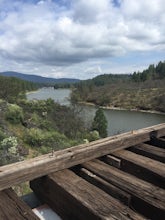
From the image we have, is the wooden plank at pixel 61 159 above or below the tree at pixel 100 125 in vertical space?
above

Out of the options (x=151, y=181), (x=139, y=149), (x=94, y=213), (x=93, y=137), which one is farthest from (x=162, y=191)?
(x=93, y=137)

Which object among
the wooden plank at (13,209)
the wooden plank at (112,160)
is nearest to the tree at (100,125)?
the wooden plank at (112,160)

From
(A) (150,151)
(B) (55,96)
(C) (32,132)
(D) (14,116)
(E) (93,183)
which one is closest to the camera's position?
(E) (93,183)

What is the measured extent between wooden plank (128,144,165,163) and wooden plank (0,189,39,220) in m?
0.92

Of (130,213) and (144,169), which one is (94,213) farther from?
(144,169)

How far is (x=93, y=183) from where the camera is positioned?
1392 mm

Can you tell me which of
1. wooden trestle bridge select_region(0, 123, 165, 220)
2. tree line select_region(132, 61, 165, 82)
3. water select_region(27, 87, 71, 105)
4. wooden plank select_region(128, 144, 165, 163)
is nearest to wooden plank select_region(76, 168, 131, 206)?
wooden trestle bridge select_region(0, 123, 165, 220)

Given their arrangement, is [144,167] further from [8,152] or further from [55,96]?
[55,96]

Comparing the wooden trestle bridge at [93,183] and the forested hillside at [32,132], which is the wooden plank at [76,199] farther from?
the forested hillside at [32,132]

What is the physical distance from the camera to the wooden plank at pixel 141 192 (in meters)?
1.14

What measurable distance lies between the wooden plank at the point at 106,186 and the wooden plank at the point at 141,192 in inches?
1.6

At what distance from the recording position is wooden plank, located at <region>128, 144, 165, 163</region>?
176 centimetres

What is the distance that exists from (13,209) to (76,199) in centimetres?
26

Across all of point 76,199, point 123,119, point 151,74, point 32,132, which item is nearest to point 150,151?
point 76,199
